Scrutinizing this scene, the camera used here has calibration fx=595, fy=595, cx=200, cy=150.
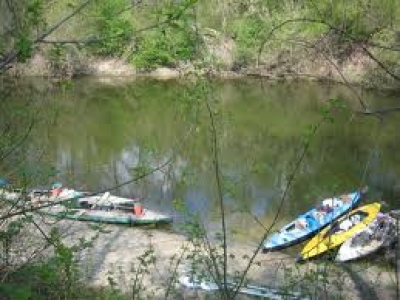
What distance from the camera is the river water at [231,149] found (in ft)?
43.8

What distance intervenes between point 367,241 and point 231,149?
708 cm

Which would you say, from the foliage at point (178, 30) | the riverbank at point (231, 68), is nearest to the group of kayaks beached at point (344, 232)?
the foliage at point (178, 30)

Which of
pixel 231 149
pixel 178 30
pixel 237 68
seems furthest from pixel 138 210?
pixel 237 68

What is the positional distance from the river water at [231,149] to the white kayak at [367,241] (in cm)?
123

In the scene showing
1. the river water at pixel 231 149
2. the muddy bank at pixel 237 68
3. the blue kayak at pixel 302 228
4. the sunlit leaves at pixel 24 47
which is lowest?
the sunlit leaves at pixel 24 47

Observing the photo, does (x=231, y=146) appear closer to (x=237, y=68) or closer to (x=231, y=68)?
(x=237, y=68)

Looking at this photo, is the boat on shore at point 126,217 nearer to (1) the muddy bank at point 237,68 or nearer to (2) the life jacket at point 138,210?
(2) the life jacket at point 138,210

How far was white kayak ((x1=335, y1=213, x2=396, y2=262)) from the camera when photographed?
36.8 ft

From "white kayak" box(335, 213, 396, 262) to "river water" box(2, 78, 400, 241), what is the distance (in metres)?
1.23

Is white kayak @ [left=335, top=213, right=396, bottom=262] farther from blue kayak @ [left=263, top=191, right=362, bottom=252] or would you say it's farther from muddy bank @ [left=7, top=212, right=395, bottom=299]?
blue kayak @ [left=263, top=191, right=362, bottom=252]

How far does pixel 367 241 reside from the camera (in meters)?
11.4

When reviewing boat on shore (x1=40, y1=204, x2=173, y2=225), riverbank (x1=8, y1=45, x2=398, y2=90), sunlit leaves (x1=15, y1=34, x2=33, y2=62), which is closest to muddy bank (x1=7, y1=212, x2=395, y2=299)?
boat on shore (x1=40, y1=204, x2=173, y2=225)

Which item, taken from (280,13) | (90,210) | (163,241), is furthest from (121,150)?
(280,13)

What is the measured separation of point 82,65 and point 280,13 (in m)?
10.8
